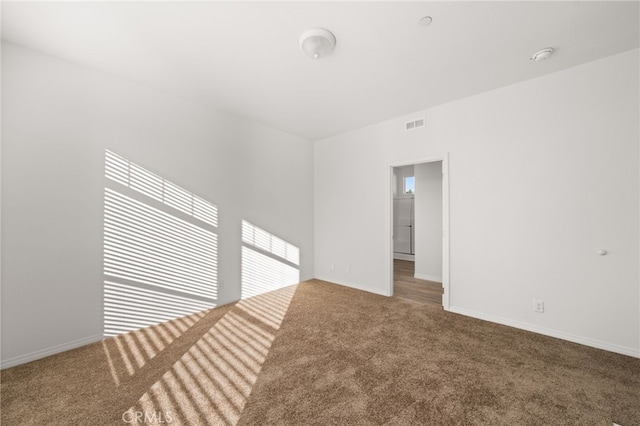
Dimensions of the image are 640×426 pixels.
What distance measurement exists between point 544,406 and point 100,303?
3.88 meters

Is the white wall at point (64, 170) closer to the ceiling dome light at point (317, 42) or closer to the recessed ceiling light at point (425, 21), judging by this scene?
the ceiling dome light at point (317, 42)

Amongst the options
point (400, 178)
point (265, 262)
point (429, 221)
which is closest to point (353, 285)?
point (265, 262)

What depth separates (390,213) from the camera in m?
3.93

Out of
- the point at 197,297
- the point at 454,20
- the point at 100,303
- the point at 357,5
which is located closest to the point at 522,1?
the point at 454,20

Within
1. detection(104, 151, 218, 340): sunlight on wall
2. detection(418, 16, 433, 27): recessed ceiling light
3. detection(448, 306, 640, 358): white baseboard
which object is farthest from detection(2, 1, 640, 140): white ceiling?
detection(448, 306, 640, 358): white baseboard

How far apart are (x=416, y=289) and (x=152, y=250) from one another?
3.99 m

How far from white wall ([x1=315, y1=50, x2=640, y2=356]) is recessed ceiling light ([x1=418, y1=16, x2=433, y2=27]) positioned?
5.28 ft

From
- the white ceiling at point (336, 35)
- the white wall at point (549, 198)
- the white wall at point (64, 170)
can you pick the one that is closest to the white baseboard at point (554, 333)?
the white wall at point (549, 198)

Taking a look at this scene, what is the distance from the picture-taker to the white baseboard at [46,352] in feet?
6.70

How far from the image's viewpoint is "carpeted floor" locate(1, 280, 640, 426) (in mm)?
1553

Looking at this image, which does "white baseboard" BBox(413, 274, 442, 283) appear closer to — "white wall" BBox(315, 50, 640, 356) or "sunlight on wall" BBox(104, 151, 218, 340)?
"white wall" BBox(315, 50, 640, 356)

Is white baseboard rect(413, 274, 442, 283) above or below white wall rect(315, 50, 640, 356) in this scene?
below

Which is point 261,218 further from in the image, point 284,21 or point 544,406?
point 544,406

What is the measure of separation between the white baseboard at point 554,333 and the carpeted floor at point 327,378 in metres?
0.09
